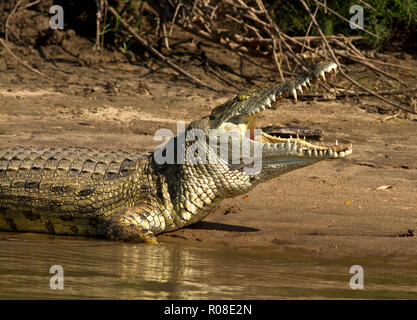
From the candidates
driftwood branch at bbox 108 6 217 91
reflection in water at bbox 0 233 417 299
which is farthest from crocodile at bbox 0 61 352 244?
driftwood branch at bbox 108 6 217 91

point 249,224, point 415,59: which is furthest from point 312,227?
point 415,59

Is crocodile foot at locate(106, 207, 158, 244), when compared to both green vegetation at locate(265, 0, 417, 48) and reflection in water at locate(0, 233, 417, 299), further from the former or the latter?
green vegetation at locate(265, 0, 417, 48)

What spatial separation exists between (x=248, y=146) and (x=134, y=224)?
103 cm

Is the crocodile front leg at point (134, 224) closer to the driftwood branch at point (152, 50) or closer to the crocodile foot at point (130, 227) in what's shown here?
the crocodile foot at point (130, 227)

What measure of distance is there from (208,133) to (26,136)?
312cm

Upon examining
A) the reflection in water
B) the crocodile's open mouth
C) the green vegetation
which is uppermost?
the green vegetation

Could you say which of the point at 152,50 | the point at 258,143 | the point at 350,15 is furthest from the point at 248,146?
the point at 350,15

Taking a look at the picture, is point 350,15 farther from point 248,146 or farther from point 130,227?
point 130,227

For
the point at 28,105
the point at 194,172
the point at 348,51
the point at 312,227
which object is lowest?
the point at 312,227

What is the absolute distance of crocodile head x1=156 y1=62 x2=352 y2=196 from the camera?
4.74 metres

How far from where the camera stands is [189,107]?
8.56 metres

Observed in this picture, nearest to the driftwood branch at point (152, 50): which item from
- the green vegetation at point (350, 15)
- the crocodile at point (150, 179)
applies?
the green vegetation at point (350, 15)

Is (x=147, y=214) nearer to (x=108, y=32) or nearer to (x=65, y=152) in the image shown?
(x=65, y=152)

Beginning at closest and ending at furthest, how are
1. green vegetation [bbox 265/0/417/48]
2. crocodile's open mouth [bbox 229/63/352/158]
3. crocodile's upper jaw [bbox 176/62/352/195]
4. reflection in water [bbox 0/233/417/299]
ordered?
reflection in water [bbox 0/233/417/299]
crocodile's open mouth [bbox 229/63/352/158]
crocodile's upper jaw [bbox 176/62/352/195]
green vegetation [bbox 265/0/417/48]
